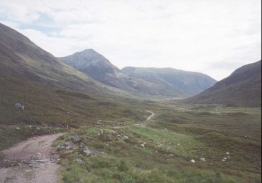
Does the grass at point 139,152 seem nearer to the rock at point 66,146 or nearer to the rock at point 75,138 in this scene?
the rock at point 75,138

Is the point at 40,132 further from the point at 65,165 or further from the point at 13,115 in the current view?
the point at 65,165

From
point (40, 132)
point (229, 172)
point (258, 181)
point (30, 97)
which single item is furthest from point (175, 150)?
point (30, 97)

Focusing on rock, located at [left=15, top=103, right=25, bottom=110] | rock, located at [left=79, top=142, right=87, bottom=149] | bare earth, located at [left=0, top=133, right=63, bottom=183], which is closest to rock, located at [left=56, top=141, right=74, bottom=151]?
bare earth, located at [left=0, top=133, right=63, bottom=183]

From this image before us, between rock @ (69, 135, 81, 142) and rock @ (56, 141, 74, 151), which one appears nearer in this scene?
rock @ (56, 141, 74, 151)

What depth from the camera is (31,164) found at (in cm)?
2362

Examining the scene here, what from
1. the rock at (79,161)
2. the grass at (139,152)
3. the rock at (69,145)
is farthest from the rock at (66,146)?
the rock at (79,161)

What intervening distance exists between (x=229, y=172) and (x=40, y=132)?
2794 centimetres

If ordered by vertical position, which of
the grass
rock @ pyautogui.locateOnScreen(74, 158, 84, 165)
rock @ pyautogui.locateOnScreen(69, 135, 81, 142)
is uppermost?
rock @ pyautogui.locateOnScreen(69, 135, 81, 142)

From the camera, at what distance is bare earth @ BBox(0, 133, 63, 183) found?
64.6 ft

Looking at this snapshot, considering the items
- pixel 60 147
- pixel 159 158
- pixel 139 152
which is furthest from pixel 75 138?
pixel 159 158

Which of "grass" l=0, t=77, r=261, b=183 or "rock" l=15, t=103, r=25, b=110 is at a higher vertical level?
"rock" l=15, t=103, r=25, b=110

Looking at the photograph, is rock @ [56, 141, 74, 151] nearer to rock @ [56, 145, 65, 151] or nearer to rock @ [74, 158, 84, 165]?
rock @ [56, 145, 65, 151]

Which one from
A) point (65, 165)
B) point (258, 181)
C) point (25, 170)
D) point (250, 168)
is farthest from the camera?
point (250, 168)

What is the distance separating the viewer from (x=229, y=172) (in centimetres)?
3225
